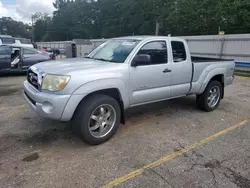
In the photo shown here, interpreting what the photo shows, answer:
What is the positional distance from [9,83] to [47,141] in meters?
5.95

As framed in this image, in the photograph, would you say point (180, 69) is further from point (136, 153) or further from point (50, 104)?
point (50, 104)

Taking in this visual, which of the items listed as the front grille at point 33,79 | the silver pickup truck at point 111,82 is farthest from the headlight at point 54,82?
the front grille at point 33,79

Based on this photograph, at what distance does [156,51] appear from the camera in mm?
4391

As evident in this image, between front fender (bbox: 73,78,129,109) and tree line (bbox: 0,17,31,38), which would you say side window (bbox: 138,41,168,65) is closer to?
front fender (bbox: 73,78,129,109)

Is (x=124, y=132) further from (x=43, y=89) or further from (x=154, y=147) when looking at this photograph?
(x=43, y=89)

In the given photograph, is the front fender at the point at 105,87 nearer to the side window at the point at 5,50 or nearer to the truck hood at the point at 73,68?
the truck hood at the point at 73,68

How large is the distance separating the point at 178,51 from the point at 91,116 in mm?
2449

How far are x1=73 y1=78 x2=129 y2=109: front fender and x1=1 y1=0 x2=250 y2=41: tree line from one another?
23125 millimetres

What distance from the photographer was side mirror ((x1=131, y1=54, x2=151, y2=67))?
3.85m

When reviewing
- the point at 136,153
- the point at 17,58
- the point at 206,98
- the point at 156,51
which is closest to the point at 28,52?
the point at 17,58

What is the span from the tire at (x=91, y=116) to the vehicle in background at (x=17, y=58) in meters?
7.59

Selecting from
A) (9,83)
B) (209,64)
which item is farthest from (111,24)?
(209,64)

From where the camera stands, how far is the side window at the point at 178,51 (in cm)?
469

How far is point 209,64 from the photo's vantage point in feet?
17.2
